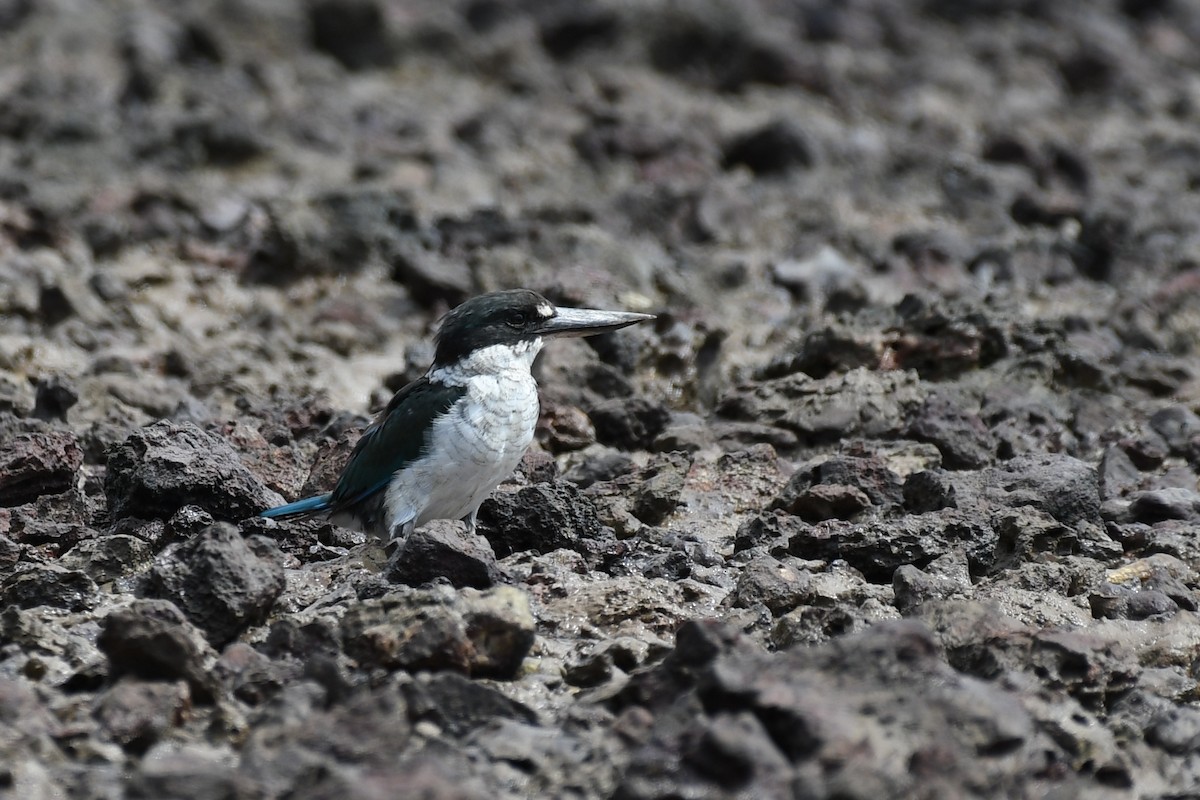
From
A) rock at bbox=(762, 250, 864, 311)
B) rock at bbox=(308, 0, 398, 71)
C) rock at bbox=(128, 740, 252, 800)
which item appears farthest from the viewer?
rock at bbox=(308, 0, 398, 71)

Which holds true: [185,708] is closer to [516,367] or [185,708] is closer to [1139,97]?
[516,367]

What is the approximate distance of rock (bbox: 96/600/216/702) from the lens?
12.7ft

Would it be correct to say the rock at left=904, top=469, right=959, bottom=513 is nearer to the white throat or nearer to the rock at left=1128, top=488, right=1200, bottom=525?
the rock at left=1128, top=488, right=1200, bottom=525

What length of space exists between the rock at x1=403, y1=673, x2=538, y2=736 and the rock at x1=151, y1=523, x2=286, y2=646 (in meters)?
0.65

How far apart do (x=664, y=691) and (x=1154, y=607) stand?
1804mm

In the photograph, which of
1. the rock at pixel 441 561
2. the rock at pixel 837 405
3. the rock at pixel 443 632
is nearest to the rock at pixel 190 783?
the rock at pixel 443 632

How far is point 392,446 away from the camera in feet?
18.0

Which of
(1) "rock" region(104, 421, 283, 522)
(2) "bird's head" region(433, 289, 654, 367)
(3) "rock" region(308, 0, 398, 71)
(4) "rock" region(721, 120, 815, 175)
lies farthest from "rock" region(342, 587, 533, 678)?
(3) "rock" region(308, 0, 398, 71)

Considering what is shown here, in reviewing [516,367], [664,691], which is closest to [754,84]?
[516,367]

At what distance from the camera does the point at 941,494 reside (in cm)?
553

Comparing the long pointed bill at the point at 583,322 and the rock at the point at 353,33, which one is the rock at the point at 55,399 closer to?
the long pointed bill at the point at 583,322

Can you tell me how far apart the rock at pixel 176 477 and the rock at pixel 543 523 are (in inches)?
32.4

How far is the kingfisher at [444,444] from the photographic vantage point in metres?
5.41

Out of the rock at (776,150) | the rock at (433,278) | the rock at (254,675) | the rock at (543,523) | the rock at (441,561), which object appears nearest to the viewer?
the rock at (254,675)
